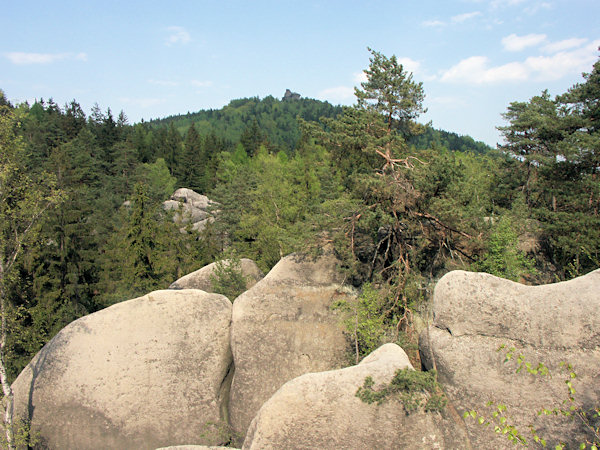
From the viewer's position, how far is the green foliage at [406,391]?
9.62 m

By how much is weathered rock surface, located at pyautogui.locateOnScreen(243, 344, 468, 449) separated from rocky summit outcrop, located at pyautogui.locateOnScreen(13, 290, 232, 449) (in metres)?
4.41

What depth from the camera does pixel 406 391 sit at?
9766 millimetres

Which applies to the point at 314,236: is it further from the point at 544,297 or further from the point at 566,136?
the point at 566,136

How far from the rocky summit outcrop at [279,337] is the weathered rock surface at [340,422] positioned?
4.03 m

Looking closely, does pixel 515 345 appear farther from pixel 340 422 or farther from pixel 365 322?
pixel 340 422

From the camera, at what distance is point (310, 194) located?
131 ft

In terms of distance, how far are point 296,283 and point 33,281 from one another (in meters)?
16.6

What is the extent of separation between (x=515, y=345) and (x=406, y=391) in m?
2.99

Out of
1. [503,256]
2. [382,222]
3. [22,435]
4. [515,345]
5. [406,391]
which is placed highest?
[382,222]

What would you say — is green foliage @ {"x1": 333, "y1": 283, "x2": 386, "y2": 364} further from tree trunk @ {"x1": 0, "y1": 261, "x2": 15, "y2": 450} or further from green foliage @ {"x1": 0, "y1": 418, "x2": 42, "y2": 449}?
green foliage @ {"x1": 0, "y1": 418, "x2": 42, "y2": 449}

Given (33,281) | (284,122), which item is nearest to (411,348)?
(33,281)

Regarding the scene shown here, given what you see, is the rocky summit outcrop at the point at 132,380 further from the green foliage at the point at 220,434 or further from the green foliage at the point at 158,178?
the green foliage at the point at 158,178

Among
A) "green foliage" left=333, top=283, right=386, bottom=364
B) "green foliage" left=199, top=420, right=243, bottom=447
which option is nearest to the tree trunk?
"green foliage" left=199, top=420, right=243, bottom=447

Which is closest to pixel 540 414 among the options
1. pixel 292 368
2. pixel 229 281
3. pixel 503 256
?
pixel 503 256
